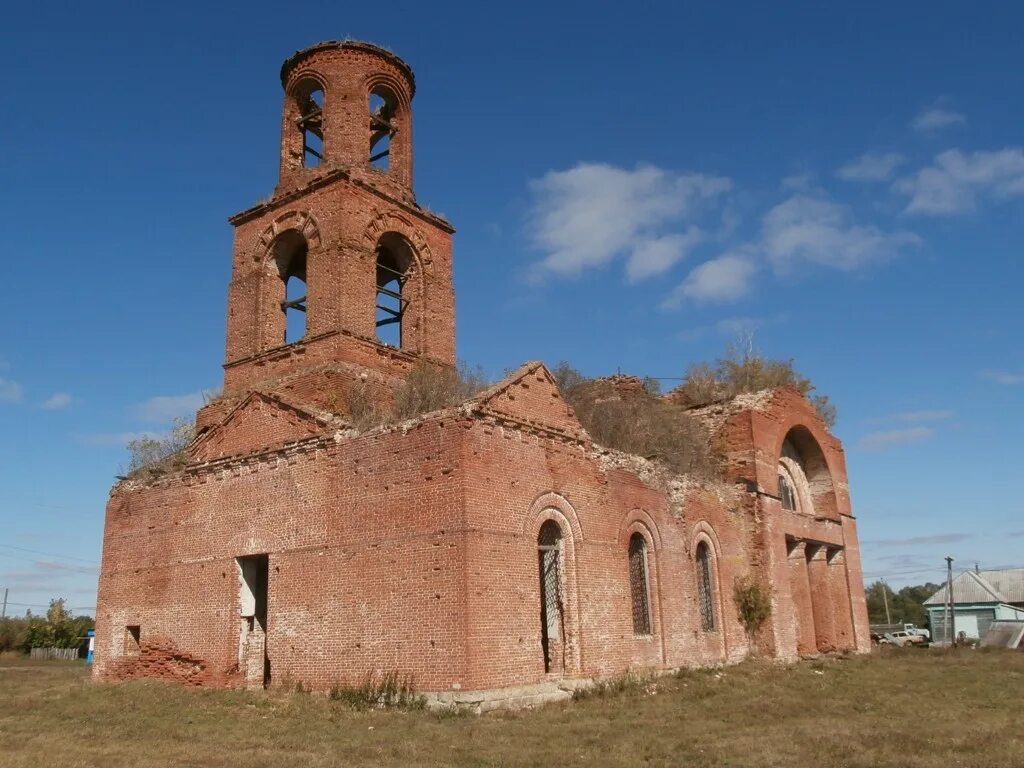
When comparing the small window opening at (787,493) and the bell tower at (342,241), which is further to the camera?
the small window opening at (787,493)

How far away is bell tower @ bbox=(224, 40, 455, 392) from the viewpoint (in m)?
17.9

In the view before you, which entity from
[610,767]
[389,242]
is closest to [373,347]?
[389,242]

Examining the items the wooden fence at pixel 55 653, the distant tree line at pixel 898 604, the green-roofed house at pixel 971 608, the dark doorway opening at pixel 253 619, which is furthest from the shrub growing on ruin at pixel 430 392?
the distant tree line at pixel 898 604

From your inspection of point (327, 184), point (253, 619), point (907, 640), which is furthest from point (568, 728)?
point (907, 640)

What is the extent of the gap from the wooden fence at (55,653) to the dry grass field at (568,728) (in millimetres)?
24888

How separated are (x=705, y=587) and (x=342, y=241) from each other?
1071cm

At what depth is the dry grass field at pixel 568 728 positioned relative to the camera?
351 inches

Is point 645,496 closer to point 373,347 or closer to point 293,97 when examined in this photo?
point 373,347

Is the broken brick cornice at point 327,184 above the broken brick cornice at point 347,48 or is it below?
below

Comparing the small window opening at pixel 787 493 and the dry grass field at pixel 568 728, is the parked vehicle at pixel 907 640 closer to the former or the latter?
the small window opening at pixel 787 493

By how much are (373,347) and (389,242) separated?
3189 millimetres

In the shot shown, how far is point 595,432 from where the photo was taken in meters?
18.0

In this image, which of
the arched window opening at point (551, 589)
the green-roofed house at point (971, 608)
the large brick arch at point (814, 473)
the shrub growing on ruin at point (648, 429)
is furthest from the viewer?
the green-roofed house at point (971, 608)

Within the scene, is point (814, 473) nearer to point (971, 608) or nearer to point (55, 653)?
point (971, 608)
